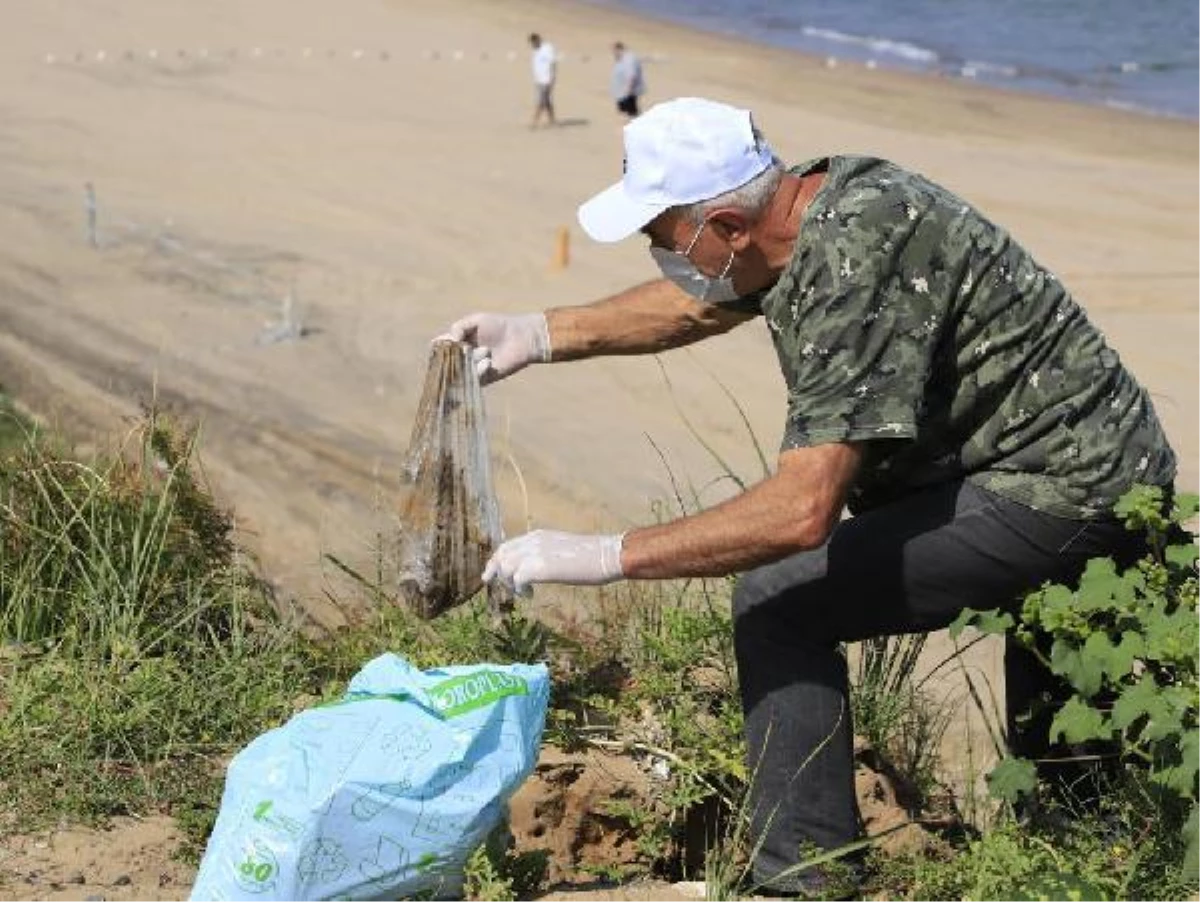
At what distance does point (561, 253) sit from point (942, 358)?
35.3ft

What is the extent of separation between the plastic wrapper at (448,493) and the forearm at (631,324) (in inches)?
9.2

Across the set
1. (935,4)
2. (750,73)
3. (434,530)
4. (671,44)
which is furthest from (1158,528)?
(935,4)

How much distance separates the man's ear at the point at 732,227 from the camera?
3.38 metres

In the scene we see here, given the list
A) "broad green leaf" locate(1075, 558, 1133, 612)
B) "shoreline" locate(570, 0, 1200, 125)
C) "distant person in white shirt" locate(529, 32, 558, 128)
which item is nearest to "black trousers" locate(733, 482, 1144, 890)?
"broad green leaf" locate(1075, 558, 1133, 612)

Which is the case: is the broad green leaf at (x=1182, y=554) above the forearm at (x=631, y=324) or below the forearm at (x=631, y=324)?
below

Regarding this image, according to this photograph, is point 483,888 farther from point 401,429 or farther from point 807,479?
point 401,429

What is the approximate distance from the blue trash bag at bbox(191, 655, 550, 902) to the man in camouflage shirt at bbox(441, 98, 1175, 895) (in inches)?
A: 12.5

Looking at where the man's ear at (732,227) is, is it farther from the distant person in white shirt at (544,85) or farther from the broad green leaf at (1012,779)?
the distant person in white shirt at (544,85)

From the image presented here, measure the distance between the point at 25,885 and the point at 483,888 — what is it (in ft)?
2.99

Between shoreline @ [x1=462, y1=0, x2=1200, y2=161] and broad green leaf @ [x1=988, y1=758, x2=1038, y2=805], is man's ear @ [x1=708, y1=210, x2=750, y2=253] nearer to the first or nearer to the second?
broad green leaf @ [x1=988, y1=758, x2=1038, y2=805]

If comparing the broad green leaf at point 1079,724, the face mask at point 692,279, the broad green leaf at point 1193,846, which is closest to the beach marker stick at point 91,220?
the face mask at point 692,279

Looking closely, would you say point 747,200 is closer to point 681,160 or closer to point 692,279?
point 681,160

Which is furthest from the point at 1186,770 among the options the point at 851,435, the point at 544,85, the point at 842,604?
the point at 544,85

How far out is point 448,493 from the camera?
4.25 m
